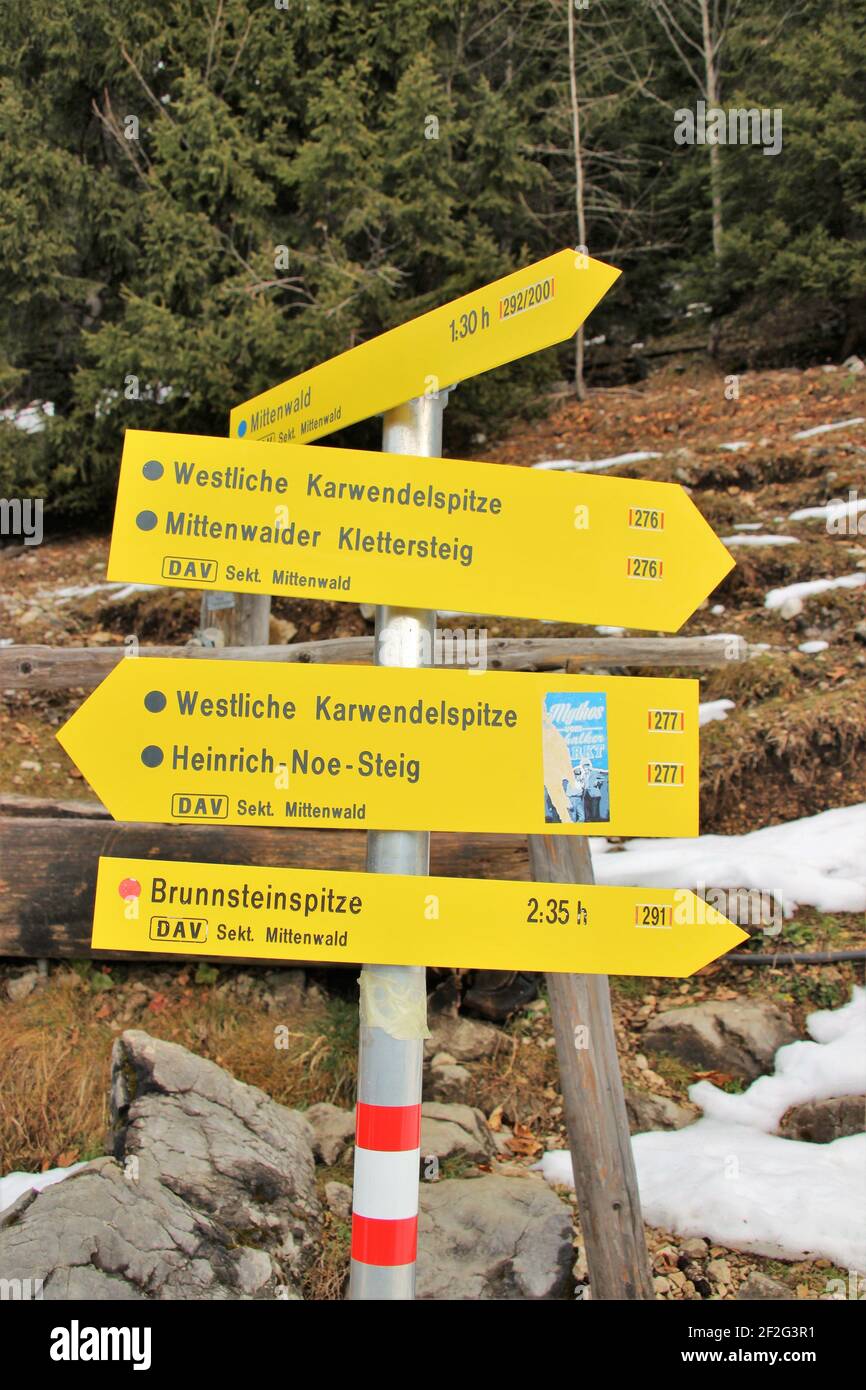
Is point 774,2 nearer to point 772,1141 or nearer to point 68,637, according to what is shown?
point 68,637

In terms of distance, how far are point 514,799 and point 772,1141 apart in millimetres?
3085

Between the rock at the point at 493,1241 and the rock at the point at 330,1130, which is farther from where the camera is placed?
the rock at the point at 330,1130

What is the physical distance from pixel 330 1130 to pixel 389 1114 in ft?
7.82

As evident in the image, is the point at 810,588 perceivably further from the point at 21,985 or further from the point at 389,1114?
the point at 389,1114

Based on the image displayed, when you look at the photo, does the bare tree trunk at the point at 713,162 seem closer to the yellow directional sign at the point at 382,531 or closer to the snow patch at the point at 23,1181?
the yellow directional sign at the point at 382,531

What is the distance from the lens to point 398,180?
12188 millimetres

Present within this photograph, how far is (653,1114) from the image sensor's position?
491cm

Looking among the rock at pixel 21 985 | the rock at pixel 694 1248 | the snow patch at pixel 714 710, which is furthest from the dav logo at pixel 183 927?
the snow patch at pixel 714 710

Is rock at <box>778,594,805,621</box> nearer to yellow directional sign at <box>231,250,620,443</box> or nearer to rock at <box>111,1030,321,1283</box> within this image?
rock at <box>111,1030,321,1283</box>

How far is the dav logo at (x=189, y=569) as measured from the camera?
2.50 metres

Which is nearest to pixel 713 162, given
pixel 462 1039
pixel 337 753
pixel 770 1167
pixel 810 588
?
pixel 810 588

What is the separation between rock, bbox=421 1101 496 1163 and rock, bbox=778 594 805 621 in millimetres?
4919

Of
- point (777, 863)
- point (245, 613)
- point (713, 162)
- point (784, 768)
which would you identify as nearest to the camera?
point (777, 863)

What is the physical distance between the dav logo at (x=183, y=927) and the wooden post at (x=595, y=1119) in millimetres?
1651
